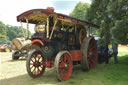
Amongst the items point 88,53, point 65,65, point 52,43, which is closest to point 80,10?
point 88,53

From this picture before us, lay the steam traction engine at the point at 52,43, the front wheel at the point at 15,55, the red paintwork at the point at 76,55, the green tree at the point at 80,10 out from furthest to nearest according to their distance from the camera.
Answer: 1. the green tree at the point at 80,10
2. the front wheel at the point at 15,55
3. the red paintwork at the point at 76,55
4. the steam traction engine at the point at 52,43

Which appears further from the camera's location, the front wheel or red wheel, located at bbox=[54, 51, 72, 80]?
the front wheel

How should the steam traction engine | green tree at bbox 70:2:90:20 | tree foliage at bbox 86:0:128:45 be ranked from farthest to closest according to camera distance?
green tree at bbox 70:2:90:20 → tree foliage at bbox 86:0:128:45 → the steam traction engine

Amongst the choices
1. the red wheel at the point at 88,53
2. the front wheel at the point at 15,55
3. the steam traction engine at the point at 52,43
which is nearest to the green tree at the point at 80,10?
the front wheel at the point at 15,55

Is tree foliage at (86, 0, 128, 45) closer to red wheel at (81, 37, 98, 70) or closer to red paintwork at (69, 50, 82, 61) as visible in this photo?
red wheel at (81, 37, 98, 70)

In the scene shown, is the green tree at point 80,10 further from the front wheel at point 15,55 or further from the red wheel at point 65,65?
the red wheel at point 65,65

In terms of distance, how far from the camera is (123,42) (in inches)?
218

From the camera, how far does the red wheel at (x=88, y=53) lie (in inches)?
239

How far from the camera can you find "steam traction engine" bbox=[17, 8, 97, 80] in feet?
16.6

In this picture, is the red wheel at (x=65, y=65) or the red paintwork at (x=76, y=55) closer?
the red wheel at (x=65, y=65)

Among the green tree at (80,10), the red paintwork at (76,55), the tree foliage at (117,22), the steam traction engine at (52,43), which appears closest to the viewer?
the steam traction engine at (52,43)

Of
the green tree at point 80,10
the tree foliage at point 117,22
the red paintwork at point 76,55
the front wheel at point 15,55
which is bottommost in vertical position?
the front wheel at point 15,55

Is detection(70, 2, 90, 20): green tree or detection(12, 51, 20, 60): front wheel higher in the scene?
detection(70, 2, 90, 20): green tree

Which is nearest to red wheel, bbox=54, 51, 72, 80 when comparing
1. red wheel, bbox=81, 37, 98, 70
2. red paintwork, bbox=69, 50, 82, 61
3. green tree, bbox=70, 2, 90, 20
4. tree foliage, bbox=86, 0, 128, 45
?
red paintwork, bbox=69, 50, 82, 61
